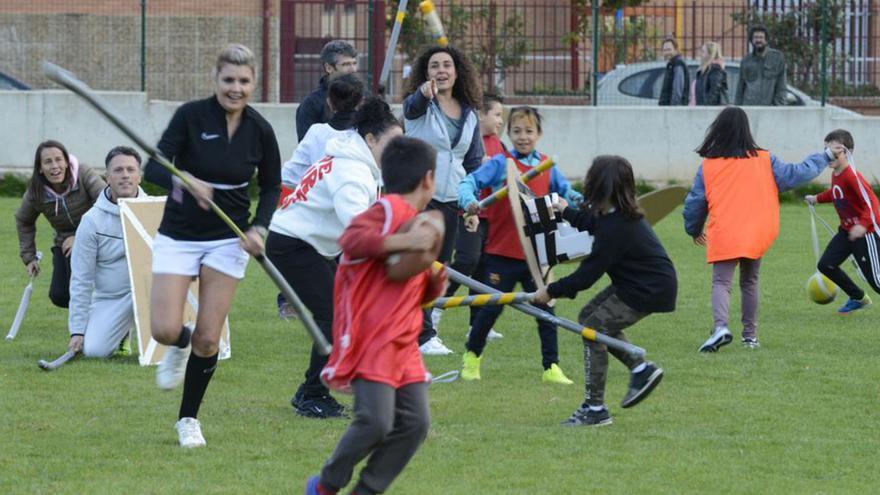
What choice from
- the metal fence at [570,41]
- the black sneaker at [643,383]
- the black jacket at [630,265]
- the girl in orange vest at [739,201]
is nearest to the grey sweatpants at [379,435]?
the black jacket at [630,265]

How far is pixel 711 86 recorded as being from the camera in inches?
782

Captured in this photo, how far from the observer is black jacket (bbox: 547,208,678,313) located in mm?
7055

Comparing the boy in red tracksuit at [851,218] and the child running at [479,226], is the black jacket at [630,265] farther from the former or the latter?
the boy in red tracksuit at [851,218]

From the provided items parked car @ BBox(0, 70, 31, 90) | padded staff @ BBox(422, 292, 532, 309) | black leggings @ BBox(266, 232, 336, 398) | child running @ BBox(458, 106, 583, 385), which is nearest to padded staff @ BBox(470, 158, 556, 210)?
child running @ BBox(458, 106, 583, 385)

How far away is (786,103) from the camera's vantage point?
66.4 ft

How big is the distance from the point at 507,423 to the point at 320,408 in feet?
3.05

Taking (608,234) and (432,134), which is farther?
(432,134)

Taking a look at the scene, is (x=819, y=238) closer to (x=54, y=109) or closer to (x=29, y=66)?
(x=54, y=109)

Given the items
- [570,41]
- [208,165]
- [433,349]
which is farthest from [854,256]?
[570,41]

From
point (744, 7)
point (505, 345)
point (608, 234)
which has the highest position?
point (744, 7)

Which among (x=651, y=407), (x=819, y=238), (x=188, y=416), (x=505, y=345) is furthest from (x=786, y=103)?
(x=188, y=416)

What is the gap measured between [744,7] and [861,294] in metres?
9.74

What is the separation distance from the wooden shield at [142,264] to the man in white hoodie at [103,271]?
106 mm

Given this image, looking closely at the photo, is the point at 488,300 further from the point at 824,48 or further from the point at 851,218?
the point at 824,48
